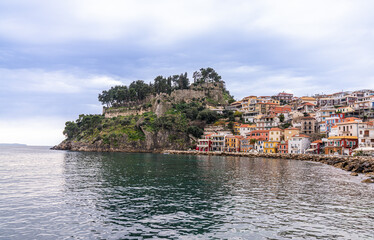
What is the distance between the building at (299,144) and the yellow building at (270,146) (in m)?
5.50

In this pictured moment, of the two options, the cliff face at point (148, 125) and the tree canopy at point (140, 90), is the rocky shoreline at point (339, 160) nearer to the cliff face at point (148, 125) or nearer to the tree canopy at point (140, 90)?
the cliff face at point (148, 125)

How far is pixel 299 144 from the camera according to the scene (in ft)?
313

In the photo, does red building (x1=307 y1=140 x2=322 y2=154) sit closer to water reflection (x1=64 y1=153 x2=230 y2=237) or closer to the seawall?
the seawall

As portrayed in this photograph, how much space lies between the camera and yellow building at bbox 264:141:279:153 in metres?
101

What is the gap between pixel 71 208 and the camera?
65.7 feet

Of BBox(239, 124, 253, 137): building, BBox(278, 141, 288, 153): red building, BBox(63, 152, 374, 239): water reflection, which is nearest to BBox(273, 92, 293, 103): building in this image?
BBox(239, 124, 253, 137): building

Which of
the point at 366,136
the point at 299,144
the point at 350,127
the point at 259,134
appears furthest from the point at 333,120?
the point at 259,134

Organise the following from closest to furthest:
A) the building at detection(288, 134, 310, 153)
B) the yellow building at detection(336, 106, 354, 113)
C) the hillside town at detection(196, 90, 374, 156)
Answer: the hillside town at detection(196, 90, 374, 156) → the building at detection(288, 134, 310, 153) → the yellow building at detection(336, 106, 354, 113)

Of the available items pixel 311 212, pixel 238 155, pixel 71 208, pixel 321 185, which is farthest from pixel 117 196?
pixel 238 155

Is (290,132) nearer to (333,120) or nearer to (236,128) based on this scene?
(333,120)

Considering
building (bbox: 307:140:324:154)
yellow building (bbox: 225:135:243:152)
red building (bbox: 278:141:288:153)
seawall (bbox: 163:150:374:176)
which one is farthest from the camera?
yellow building (bbox: 225:135:243:152)

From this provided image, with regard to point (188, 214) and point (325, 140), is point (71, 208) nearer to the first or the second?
point (188, 214)

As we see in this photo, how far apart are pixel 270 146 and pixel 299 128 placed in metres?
18.3

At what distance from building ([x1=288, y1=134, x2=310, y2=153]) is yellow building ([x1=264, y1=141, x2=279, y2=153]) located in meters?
5.50
